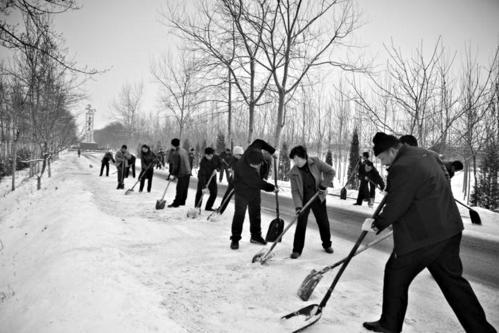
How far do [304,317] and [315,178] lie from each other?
90.9 inches

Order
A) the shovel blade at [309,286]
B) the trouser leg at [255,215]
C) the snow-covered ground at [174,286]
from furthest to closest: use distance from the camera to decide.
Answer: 1. the trouser leg at [255,215]
2. the shovel blade at [309,286]
3. the snow-covered ground at [174,286]

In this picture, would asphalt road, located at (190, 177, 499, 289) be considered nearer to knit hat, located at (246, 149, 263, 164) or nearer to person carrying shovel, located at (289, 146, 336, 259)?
person carrying shovel, located at (289, 146, 336, 259)

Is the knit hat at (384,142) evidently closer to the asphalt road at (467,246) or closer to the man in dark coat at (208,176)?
the asphalt road at (467,246)

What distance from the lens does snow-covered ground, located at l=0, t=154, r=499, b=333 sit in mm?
2977

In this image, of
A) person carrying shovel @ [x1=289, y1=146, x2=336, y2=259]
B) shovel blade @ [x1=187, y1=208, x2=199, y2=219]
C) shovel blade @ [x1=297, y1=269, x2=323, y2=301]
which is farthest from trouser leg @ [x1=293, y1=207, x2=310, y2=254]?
shovel blade @ [x1=187, y1=208, x2=199, y2=219]

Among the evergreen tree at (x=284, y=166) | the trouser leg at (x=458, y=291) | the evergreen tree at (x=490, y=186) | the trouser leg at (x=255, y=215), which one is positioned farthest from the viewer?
the evergreen tree at (x=284, y=166)

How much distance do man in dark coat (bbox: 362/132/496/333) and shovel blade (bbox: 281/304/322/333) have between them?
2.09 feet

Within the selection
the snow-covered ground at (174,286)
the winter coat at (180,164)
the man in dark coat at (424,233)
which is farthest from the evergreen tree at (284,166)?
the man in dark coat at (424,233)

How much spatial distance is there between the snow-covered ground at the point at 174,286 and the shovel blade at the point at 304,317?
9cm

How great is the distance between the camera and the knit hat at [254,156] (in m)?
5.26

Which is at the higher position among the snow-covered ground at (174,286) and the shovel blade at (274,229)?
the shovel blade at (274,229)

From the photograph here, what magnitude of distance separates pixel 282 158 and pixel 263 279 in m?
26.5

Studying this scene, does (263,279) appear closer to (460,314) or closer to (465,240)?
(460,314)

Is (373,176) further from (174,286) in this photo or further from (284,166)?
(284,166)
